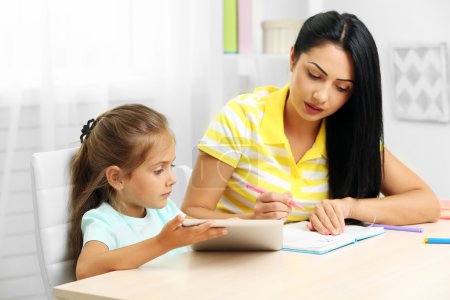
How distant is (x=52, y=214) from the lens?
5.43ft

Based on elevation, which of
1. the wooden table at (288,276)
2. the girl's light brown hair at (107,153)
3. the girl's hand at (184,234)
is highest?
the girl's light brown hair at (107,153)

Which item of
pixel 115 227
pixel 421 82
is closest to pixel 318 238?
pixel 115 227

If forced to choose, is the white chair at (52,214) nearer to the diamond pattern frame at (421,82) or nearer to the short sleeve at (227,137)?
the short sleeve at (227,137)

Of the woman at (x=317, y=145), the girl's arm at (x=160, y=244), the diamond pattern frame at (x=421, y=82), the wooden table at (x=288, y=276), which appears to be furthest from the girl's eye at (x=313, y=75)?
the diamond pattern frame at (x=421, y=82)

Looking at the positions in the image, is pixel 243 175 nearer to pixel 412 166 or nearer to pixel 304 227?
pixel 304 227

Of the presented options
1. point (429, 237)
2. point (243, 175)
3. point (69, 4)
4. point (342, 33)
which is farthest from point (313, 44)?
point (69, 4)

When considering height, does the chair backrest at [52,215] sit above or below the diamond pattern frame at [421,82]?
below

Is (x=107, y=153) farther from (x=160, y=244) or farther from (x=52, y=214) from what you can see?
(x=160, y=244)

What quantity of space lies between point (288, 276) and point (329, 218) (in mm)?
376

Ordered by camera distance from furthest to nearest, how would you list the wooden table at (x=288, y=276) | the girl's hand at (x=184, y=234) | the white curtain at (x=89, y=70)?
the white curtain at (x=89, y=70), the girl's hand at (x=184, y=234), the wooden table at (x=288, y=276)

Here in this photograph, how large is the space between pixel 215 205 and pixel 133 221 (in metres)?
0.30

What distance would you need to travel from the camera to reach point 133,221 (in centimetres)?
171

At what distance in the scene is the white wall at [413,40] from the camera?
9.39ft

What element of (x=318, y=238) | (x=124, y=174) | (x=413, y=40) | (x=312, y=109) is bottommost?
(x=318, y=238)
